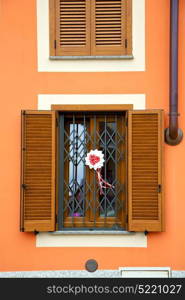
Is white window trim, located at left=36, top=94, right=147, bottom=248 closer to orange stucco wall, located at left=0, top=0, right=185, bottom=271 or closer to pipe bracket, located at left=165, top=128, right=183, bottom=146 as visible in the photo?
orange stucco wall, located at left=0, top=0, right=185, bottom=271

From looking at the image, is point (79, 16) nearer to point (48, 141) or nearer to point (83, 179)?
point (48, 141)

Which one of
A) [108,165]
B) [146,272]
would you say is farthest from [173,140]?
[146,272]

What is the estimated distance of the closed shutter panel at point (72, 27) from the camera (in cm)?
536

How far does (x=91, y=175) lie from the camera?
545 centimetres

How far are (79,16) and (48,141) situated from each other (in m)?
1.78

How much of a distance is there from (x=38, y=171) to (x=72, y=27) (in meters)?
2.03

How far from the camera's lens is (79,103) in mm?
5309

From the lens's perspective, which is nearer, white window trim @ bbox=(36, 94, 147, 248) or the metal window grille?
white window trim @ bbox=(36, 94, 147, 248)

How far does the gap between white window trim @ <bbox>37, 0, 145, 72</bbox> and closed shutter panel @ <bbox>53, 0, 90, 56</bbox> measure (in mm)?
151

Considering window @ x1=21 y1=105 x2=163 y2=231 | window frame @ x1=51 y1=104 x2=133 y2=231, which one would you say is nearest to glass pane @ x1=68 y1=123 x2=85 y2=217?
window @ x1=21 y1=105 x2=163 y2=231

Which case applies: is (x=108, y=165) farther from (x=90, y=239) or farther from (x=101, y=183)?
(x=90, y=239)

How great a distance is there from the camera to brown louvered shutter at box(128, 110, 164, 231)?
5188mm

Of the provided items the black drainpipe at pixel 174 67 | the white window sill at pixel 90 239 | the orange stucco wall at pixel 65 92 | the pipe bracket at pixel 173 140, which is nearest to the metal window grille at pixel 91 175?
the white window sill at pixel 90 239

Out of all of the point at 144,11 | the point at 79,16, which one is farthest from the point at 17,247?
the point at 144,11
